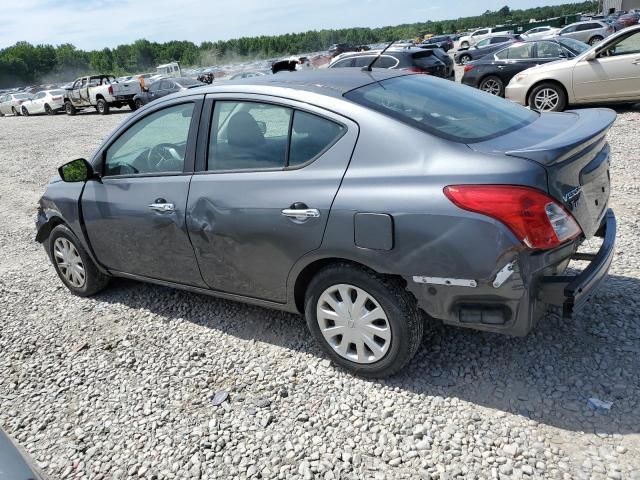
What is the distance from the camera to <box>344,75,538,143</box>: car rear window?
2783mm

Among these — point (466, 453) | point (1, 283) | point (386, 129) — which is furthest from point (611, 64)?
point (1, 283)

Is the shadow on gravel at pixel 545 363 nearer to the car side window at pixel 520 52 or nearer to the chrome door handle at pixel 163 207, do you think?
the chrome door handle at pixel 163 207

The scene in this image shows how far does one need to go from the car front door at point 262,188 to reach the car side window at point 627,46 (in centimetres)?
925

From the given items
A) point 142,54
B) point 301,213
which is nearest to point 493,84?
point 301,213

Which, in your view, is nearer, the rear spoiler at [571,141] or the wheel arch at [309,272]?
the rear spoiler at [571,141]

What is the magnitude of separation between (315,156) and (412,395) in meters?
1.42

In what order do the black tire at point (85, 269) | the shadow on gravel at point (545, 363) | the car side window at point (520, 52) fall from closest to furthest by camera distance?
the shadow on gravel at point (545, 363), the black tire at point (85, 269), the car side window at point (520, 52)

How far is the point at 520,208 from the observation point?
2.34 meters

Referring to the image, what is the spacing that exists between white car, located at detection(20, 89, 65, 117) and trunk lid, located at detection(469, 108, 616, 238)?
97.4 feet

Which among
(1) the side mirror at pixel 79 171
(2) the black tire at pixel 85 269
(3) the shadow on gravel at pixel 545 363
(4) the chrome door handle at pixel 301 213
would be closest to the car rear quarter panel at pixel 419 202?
(4) the chrome door handle at pixel 301 213

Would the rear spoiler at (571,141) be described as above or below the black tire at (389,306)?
above

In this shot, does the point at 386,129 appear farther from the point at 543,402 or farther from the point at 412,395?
the point at 543,402

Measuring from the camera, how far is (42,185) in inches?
388

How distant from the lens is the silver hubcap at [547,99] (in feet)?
34.0
